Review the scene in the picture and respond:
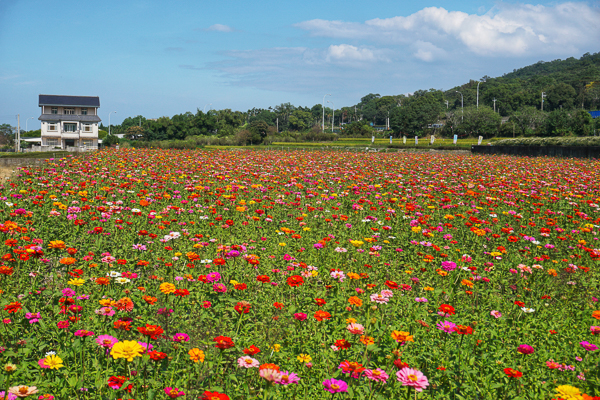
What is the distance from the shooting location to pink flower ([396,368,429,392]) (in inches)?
65.2

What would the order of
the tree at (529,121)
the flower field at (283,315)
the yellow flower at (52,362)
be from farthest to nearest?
the tree at (529,121) < the flower field at (283,315) < the yellow flower at (52,362)

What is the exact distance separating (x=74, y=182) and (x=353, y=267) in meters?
5.88

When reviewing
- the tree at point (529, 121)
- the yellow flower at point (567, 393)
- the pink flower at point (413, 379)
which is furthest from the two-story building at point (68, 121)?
the tree at point (529, 121)

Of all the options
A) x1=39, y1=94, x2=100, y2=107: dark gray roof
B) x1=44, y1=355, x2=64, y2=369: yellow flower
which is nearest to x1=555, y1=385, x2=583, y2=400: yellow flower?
x1=44, y1=355, x2=64, y2=369: yellow flower

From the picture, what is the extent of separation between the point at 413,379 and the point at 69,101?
65.5m

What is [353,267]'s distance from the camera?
4.25 metres

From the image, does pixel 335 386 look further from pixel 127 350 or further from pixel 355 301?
pixel 127 350

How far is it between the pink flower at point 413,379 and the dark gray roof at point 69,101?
6418 cm

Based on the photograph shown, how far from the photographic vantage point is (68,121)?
53.9 metres

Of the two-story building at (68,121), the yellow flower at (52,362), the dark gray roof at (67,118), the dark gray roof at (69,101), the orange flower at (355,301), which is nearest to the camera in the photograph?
the yellow flower at (52,362)

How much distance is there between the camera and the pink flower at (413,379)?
1655 mm

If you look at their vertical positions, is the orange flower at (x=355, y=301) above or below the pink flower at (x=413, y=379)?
above

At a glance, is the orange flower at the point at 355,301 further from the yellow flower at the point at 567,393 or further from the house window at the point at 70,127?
the house window at the point at 70,127

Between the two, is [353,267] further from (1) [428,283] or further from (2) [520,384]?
(2) [520,384]
